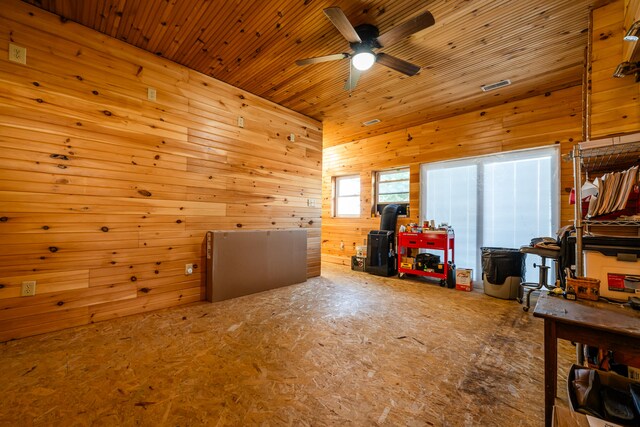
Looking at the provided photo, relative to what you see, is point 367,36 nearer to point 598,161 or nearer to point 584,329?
point 598,161

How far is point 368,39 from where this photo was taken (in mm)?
2473

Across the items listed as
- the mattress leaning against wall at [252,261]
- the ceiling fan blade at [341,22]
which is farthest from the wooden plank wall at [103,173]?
the ceiling fan blade at [341,22]

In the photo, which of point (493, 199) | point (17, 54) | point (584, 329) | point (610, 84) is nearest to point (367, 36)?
point (610, 84)

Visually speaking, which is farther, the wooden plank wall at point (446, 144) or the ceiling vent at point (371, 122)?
the ceiling vent at point (371, 122)

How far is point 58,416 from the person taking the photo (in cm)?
135

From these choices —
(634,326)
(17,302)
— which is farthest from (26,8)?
(634,326)

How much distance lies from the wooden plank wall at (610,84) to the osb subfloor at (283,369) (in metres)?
1.81

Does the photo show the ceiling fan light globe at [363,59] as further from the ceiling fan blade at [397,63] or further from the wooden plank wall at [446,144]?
the wooden plank wall at [446,144]

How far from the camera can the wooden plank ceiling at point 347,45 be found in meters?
2.27

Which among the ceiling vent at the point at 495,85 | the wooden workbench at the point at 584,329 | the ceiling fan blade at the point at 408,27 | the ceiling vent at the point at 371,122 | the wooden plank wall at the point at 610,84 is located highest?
the ceiling vent at the point at 371,122

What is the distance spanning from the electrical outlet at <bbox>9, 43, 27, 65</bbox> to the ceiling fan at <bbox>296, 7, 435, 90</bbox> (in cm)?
231

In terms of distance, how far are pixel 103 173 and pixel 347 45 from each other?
9.16 ft

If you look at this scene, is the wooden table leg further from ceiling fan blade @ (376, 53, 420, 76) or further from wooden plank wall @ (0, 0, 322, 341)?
wooden plank wall @ (0, 0, 322, 341)

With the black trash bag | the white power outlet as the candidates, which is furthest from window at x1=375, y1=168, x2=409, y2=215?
the white power outlet
